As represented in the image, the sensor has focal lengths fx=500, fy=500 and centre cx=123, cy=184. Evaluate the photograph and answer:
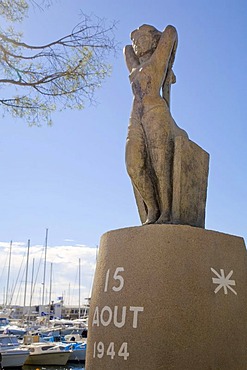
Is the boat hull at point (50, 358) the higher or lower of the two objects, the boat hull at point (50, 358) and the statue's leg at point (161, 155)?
the lower

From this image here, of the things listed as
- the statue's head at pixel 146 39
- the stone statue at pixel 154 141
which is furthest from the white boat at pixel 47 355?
the statue's head at pixel 146 39

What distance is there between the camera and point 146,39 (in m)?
6.58

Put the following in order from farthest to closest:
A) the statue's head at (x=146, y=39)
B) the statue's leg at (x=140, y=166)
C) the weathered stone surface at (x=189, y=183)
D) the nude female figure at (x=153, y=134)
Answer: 1. the statue's head at (x=146, y=39)
2. the statue's leg at (x=140, y=166)
3. the nude female figure at (x=153, y=134)
4. the weathered stone surface at (x=189, y=183)

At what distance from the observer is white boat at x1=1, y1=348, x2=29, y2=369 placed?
2852 centimetres

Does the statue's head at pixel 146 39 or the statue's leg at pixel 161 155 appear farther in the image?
the statue's head at pixel 146 39

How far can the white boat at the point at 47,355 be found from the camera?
31.2 meters

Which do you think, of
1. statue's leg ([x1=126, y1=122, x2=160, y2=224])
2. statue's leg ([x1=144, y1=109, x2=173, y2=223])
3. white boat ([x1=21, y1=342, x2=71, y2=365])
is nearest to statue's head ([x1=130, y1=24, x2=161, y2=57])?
statue's leg ([x1=144, y1=109, x2=173, y2=223])

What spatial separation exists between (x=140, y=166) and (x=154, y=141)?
36 cm

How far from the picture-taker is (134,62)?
6680 mm

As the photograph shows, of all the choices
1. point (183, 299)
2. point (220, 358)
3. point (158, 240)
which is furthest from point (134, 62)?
point (220, 358)

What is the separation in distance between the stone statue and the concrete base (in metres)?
0.66

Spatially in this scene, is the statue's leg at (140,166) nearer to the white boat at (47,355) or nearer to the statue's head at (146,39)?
the statue's head at (146,39)

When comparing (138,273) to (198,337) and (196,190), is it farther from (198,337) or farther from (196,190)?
(196,190)

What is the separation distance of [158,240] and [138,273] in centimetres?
39
